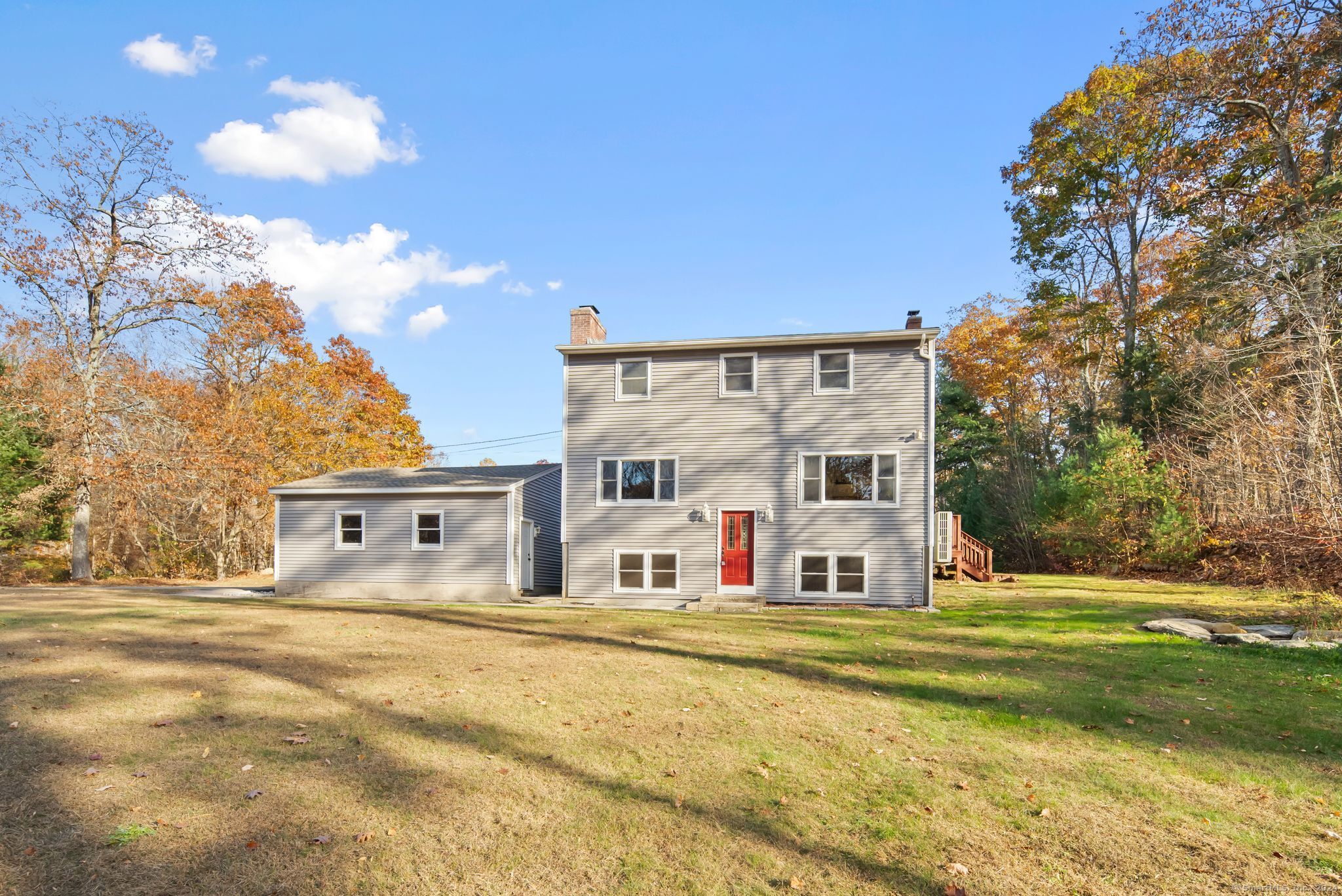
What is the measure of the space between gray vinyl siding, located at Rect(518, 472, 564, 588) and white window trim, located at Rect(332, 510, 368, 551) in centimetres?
469

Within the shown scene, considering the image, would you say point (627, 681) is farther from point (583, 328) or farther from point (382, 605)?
point (583, 328)

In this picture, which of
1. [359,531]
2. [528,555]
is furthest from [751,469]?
[359,531]

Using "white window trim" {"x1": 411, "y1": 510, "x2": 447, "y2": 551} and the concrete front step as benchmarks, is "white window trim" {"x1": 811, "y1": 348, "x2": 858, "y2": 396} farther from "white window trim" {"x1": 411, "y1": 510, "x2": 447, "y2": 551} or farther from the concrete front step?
"white window trim" {"x1": 411, "y1": 510, "x2": 447, "y2": 551}

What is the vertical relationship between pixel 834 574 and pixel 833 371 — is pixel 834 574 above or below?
below

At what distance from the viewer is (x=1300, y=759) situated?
5.83 meters

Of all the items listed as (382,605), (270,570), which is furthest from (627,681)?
(270,570)

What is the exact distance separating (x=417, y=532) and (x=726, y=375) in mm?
10093

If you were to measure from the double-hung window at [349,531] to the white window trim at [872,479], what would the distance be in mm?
12915

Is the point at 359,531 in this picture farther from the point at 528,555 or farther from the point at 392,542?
the point at 528,555

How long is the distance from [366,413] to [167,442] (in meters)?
9.76

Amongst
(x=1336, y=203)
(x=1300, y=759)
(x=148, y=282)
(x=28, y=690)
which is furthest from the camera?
(x=148, y=282)

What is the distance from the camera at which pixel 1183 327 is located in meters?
27.4

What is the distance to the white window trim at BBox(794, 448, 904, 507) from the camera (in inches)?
706

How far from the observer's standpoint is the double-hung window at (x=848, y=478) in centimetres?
1805
